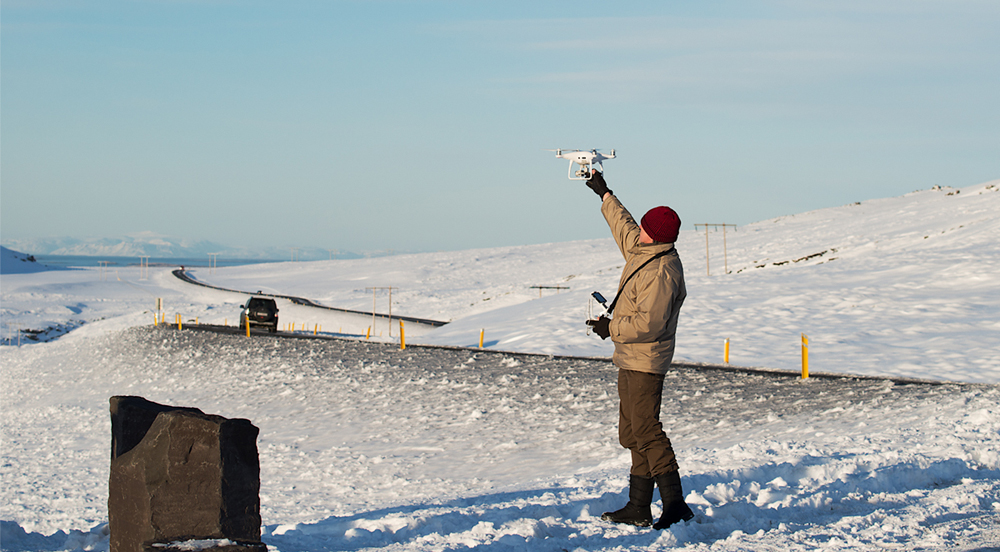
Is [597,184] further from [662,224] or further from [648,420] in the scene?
[648,420]

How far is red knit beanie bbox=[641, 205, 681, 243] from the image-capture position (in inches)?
219

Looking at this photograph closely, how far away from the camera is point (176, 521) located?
475cm

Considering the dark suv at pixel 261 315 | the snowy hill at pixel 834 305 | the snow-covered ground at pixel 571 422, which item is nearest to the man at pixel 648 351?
the snow-covered ground at pixel 571 422

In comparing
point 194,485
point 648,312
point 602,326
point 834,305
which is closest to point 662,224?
point 648,312

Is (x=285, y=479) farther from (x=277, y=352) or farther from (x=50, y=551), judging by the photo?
(x=277, y=352)

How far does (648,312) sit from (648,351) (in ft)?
0.96

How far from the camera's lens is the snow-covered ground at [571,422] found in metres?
5.91

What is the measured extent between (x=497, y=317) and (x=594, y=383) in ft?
80.1

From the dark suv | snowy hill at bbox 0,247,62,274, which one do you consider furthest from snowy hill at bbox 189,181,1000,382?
snowy hill at bbox 0,247,62,274

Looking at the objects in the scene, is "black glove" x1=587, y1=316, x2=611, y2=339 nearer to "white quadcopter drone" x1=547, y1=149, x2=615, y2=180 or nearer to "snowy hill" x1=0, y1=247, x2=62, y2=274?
"white quadcopter drone" x1=547, y1=149, x2=615, y2=180

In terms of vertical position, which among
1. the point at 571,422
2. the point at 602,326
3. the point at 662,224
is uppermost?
the point at 662,224

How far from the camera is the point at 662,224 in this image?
5.56 meters

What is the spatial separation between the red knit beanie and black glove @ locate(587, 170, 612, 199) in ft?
2.51

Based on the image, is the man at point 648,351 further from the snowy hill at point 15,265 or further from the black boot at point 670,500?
the snowy hill at point 15,265
